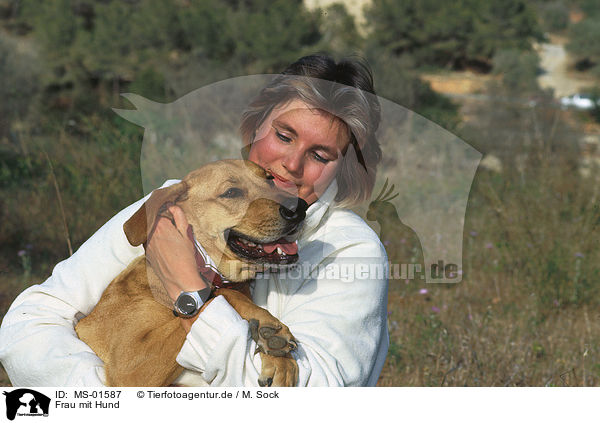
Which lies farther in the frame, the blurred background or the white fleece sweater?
the blurred background

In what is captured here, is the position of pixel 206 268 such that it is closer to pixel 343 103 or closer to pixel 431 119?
pixel 343 103

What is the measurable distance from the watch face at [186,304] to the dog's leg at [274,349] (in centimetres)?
17

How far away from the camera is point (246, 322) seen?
5.78ft

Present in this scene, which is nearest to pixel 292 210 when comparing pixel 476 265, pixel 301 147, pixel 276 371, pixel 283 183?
pixel 283 183

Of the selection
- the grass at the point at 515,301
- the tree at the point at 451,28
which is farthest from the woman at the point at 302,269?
the tree at the point at 451,28

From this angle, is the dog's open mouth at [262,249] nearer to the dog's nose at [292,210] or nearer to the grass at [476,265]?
the dog's nose at [292,210]

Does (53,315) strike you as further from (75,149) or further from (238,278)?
(75,149)

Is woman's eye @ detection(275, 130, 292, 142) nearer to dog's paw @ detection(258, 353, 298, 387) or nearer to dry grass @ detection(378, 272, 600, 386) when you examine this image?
dog's paw @ detection(258, 353, 298, 387)

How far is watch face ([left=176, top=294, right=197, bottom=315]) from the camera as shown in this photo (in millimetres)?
1810
